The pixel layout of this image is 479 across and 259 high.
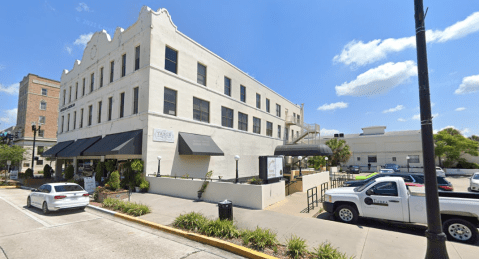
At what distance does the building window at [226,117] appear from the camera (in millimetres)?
24125

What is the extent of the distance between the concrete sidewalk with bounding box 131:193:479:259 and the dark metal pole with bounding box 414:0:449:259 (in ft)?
4.86

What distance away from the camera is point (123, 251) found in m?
6.13

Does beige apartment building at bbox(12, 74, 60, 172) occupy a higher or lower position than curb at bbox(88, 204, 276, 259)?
higher

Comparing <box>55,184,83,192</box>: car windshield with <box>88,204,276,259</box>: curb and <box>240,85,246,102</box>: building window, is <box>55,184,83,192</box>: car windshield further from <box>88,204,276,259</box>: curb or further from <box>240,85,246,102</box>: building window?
<box>240,85,246,102</box>: building window

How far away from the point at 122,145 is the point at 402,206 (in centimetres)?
1575

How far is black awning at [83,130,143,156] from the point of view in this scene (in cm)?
1541

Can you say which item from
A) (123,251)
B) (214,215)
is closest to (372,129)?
(214,215)

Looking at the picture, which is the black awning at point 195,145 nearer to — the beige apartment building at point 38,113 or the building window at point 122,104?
the building window at point 122,104

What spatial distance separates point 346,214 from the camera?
8734 millimetres

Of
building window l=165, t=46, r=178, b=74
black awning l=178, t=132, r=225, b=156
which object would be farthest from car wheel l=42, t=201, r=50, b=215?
building window l=165, t=46, r=178, b=74

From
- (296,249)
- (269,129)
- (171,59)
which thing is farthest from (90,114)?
(296,249)

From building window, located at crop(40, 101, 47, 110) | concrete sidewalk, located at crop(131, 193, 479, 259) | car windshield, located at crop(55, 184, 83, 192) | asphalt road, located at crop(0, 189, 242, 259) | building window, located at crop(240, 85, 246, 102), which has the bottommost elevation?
asphalt road, located at crop(0, 189, 242, 259)

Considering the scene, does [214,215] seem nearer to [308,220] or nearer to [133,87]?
[308,220]

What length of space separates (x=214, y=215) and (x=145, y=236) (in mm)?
2875
